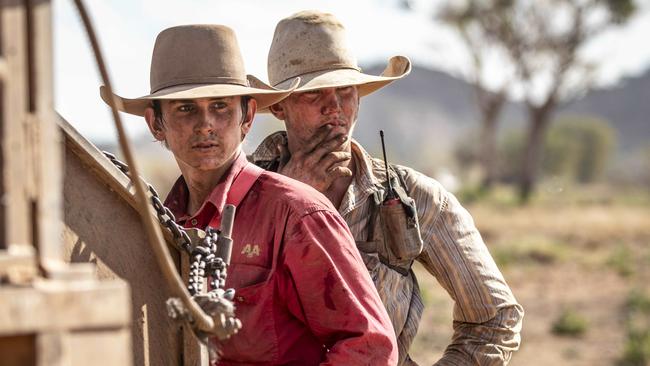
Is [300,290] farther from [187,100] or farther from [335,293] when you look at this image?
[187,100]

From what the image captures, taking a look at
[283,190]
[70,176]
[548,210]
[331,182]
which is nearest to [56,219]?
[70,176]

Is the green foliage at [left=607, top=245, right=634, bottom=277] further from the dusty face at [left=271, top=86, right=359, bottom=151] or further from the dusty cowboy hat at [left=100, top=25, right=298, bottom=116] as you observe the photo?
the dusty cowboy hat at [left=100, top=25, right=298, bottom=116]

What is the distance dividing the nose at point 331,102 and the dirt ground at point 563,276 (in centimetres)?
827

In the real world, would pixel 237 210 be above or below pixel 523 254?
above

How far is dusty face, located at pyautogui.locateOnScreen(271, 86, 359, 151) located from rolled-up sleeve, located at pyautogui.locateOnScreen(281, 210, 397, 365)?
1.42m

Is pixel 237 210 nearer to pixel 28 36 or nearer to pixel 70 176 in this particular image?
pixel 70 176

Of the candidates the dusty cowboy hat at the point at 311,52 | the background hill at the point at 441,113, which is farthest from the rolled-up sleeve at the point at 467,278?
the background hill at the point at 441,113

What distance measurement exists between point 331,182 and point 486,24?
37523mm

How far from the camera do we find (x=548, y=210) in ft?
98.9

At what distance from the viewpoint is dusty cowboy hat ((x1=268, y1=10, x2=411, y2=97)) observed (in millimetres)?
5082

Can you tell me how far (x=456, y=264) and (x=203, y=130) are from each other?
141cm

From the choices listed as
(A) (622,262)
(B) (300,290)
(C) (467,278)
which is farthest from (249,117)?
(A) (622,262)

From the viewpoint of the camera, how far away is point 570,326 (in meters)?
15.1

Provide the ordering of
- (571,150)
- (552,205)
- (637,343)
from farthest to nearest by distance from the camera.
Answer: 1. (571,150)
2. (552,205)
3. (637,343)
